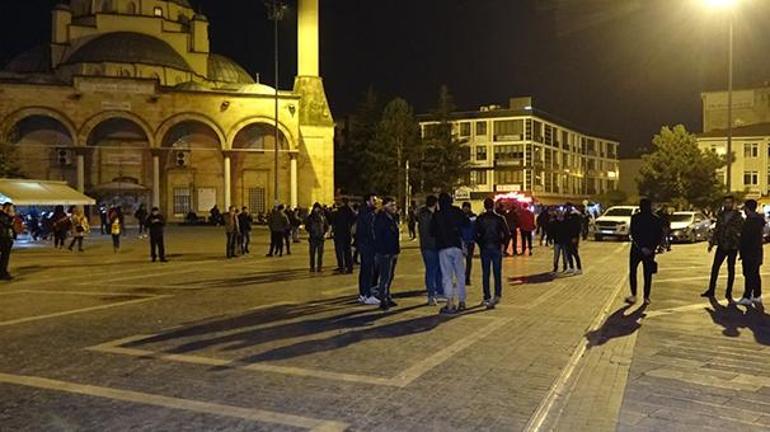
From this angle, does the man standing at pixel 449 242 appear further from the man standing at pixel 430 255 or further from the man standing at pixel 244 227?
the man standing at pixel 244 227

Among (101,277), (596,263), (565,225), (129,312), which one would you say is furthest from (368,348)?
(596,263)

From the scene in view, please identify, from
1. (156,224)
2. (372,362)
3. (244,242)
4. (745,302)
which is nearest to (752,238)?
(745,302)

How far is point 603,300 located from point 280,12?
3011 cm

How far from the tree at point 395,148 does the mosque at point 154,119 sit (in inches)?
175

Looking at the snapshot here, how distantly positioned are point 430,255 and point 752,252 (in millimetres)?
5294

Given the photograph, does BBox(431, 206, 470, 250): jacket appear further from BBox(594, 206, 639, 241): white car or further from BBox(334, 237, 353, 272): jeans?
BBox(594, 206, 639, 241): white car

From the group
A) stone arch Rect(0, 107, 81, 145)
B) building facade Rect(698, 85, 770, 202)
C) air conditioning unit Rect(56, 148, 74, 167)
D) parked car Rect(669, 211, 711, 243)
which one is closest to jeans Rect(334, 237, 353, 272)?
parked car Rect(669, 211, 711, 243)

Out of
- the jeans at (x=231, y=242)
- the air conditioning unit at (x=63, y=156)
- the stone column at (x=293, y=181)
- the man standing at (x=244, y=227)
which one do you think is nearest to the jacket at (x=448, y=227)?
the jeans at (x=231, y=242)

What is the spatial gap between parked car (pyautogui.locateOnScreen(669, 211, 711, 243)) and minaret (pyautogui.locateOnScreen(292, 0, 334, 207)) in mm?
30574

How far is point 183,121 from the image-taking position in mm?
52250

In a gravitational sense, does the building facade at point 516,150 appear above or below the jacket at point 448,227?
above

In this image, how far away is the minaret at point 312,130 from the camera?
5581cm

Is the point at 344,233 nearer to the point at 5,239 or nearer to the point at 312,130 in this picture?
the point at 5,239

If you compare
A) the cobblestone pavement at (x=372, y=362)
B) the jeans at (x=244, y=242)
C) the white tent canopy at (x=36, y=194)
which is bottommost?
the cobblestone pavement at (x=372, y=362)
